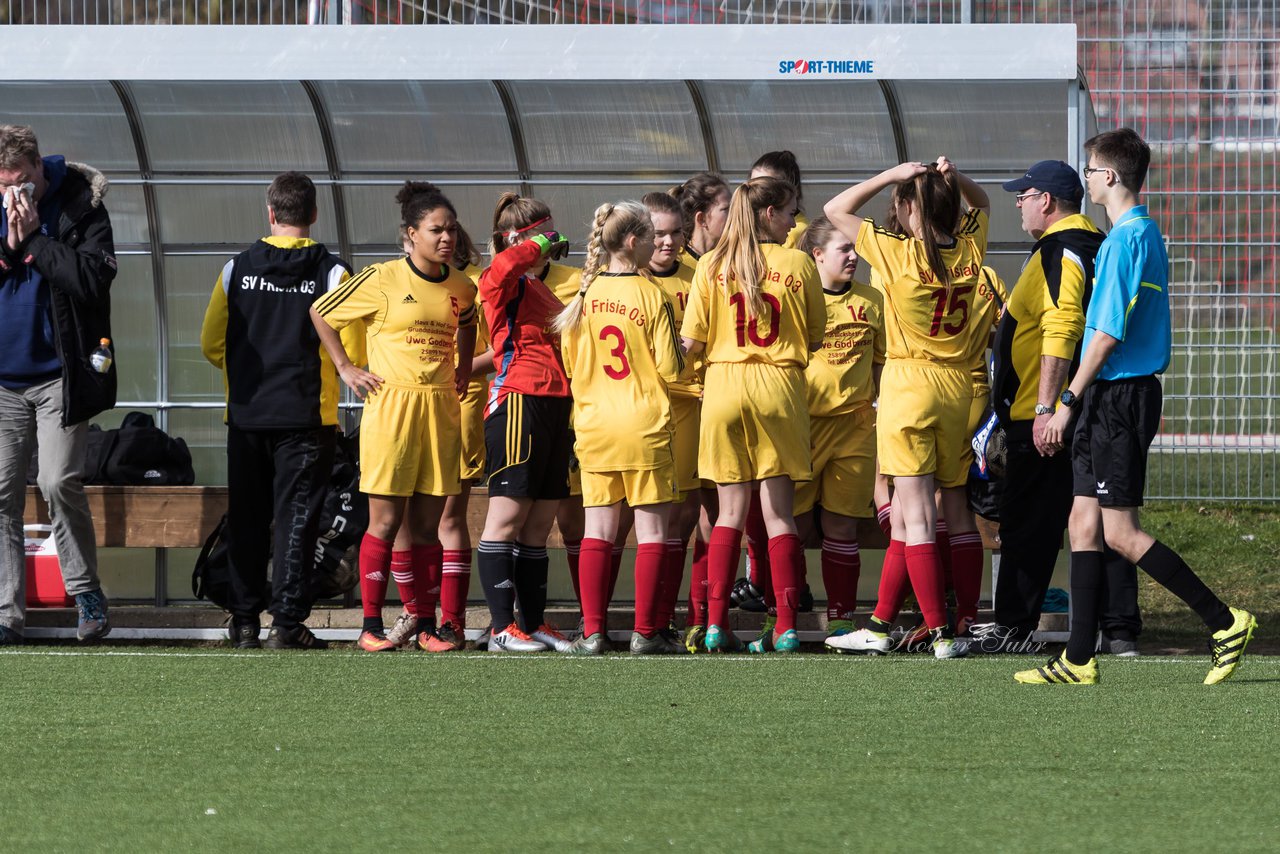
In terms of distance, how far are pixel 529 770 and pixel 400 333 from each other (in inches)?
126

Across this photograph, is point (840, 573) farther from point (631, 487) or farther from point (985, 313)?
point (985, 313)

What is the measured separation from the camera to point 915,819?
3361 millimetres

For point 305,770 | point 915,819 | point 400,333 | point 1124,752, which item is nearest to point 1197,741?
point 1124,752

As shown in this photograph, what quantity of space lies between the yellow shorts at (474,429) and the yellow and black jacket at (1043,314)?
2134mm

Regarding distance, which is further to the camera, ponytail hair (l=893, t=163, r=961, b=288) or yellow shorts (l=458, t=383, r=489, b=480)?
yellow shorts (l=458, t=383, r=489, b=480)

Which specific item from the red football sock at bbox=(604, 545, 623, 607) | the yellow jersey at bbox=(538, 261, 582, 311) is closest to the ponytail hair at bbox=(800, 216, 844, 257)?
the yellow jersey at bbox=(538, 261, 582, 311)

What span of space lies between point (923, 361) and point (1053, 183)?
0.82m

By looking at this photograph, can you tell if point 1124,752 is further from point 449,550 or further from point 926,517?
point 449,550

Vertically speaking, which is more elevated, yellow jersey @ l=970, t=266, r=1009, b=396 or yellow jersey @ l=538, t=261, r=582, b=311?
yellow jersey @ l=538, t=261, r=582, b=311

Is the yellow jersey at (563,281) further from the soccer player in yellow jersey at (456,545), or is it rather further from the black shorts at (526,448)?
the black shorts at (526,448)

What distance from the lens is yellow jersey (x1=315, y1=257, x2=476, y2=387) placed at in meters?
6.79

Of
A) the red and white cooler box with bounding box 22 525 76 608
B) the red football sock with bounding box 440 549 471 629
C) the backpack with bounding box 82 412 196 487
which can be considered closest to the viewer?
the red football sock with bounding box 440 549 471 629

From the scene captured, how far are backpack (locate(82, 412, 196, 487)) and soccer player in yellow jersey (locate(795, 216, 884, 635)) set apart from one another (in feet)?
9.74

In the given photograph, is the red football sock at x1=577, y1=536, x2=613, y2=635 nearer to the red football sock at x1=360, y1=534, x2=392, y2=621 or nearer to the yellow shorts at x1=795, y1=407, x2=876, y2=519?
the red football sock at x1=360, y1=534, x2=392, y2=621
